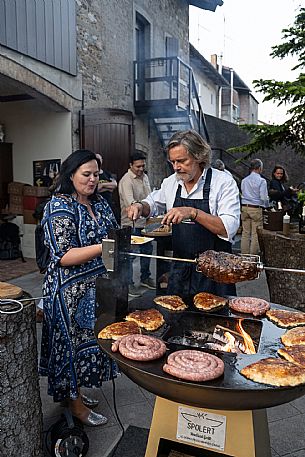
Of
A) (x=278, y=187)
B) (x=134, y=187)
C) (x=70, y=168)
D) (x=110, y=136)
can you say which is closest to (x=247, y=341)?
(x=70, y=168)

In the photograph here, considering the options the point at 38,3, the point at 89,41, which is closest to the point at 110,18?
the point at 89,41

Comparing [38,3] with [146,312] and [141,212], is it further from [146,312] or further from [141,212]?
[146,312]

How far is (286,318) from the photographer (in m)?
2.00

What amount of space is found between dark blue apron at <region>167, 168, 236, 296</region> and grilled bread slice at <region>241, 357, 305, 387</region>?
119 cm

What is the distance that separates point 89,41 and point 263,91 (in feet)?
12.7

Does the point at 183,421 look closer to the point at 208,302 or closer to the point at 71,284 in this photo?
the point at 208,302

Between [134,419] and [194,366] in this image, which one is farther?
[134,419]

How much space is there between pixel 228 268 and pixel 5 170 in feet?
21.4

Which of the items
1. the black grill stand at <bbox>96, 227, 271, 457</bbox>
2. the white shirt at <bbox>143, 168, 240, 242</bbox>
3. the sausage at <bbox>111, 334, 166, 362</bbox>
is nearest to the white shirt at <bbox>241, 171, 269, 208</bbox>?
the white shirt at <bbox>143, 168, 240, 242</bbox>

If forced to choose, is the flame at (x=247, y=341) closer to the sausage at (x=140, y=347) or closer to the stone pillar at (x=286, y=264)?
the sausage at (x=140, y=347)

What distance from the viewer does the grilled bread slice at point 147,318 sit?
1922 mm

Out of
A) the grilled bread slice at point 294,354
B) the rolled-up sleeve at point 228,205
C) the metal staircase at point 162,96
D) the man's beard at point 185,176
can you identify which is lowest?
the grilled bread slice at point 294,354

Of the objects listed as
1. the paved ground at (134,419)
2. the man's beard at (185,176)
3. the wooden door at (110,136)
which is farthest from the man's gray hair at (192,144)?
the wooden door at (110,136)

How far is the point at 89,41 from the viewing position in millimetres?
7773
